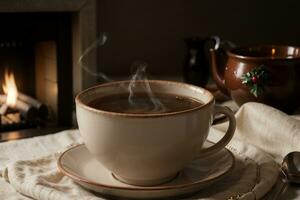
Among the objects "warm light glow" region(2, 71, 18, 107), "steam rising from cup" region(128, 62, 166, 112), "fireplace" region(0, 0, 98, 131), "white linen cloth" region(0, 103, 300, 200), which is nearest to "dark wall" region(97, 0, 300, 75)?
"fireplace" region(0, 0, 98, 131)

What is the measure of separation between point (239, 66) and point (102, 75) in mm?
791

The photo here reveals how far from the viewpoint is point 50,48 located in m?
1.46

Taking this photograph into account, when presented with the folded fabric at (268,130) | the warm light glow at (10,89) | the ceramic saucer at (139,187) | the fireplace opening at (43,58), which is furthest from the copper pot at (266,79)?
the warm light glow at (10,89)

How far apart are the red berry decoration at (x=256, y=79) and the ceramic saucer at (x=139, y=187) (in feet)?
0.99

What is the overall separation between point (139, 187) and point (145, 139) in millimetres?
55

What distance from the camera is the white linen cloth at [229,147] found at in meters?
0.53

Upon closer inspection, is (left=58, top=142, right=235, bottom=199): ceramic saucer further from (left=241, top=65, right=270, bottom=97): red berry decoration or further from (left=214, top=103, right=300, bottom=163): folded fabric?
(left=241, top=65, right=270, bottom=97): red berry decoration

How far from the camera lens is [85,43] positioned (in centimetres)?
144

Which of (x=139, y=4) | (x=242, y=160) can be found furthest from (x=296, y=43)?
(x=242, y=160)

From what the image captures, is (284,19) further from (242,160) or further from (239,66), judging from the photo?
(242,160)

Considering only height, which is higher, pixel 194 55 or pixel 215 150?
pixel 215 150

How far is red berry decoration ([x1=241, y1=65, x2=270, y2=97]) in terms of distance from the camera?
0.88 metres

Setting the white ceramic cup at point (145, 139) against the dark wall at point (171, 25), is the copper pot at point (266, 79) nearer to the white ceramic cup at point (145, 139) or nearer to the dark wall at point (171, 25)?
the white ceramic cup at point (145, 139)

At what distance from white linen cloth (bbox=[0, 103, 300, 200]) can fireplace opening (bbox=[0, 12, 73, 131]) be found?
2.06 ft
